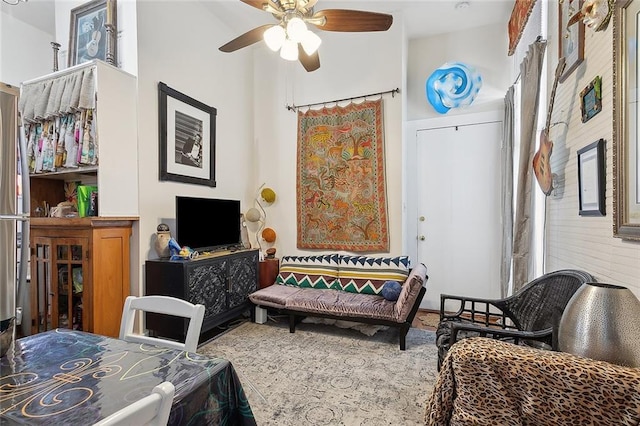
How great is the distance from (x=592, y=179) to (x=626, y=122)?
0.40 m

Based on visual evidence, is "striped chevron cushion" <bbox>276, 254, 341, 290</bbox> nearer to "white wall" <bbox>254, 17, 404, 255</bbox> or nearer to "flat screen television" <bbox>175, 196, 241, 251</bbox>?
"white wall" <bbox>254, 17, 404, 255</bbox>

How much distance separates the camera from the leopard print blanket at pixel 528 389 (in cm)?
79

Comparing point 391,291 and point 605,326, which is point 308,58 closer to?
point 391,291

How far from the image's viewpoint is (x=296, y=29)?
Result: 190 cm

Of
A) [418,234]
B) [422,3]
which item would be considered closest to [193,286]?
[418,234]

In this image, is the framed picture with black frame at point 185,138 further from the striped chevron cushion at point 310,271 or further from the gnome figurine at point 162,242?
the striped chevron cushion at point 310,271

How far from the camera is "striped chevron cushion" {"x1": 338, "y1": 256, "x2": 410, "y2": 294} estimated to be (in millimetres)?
3236

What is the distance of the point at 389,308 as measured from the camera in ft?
9.15

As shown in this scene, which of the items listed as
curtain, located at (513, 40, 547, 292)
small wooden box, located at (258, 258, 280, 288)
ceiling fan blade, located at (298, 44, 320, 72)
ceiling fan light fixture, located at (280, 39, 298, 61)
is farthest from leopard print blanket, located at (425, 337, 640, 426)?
small wooden box, located at (258, 258, 280, 288)

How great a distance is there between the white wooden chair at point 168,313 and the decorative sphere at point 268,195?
8.67ft

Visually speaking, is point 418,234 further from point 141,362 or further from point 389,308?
point 141,362

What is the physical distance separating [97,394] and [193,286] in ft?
6.19

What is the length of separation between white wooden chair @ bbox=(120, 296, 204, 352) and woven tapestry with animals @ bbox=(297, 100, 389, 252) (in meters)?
2.52

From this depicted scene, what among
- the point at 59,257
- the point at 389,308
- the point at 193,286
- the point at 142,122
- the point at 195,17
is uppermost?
the point at 195,17
